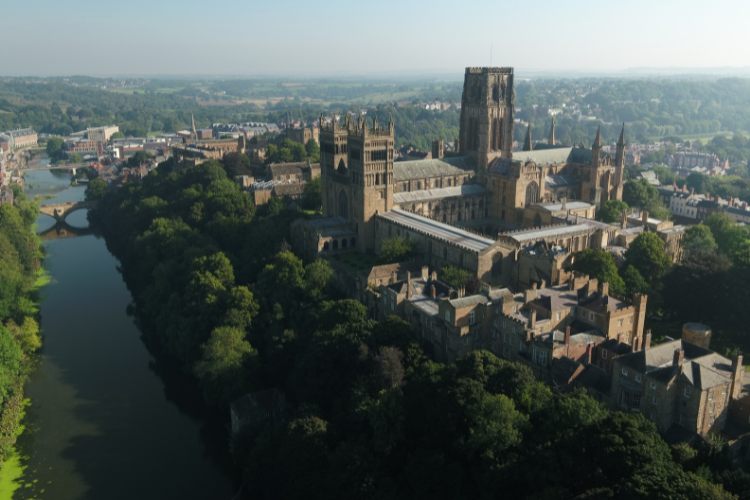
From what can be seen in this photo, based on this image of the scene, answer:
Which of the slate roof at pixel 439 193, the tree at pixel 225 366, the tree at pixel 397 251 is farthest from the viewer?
the slate roof at pixel 439 193

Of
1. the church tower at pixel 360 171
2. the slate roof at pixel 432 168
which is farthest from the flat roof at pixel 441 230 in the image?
the slate roof at pixel 432 168

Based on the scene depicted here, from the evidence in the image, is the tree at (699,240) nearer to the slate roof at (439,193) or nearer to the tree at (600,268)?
the tree at (600,268)

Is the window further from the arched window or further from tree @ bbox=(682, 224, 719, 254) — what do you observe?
the arched window

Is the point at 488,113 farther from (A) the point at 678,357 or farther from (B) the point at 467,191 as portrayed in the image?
(A) the point at 678,357

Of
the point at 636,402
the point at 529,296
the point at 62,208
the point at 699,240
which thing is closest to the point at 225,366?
the point at 529,296

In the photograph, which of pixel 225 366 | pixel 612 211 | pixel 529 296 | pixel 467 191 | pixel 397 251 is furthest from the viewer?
pixel 467 191

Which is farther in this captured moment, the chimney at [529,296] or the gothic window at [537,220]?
the gothic window at [537,220]

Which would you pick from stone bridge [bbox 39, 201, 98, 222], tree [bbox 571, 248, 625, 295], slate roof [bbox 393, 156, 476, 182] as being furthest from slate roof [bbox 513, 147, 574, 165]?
stone bridge [bbox 39, 201, 98, 222]
